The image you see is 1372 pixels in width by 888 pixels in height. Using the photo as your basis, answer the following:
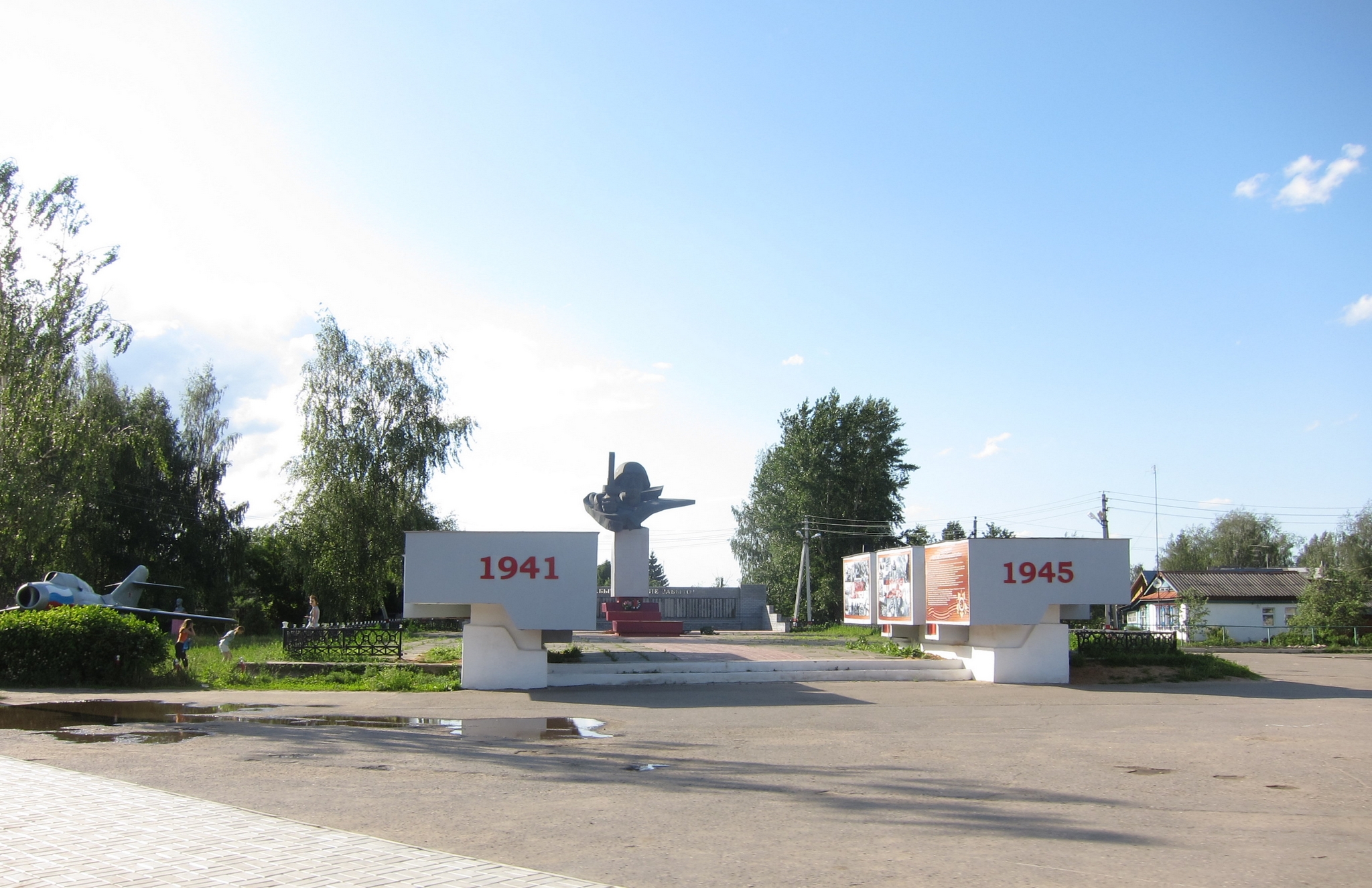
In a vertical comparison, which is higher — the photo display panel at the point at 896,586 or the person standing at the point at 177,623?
the photo display panel at the point at 896,586

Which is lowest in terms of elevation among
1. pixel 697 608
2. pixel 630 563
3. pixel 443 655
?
pixel 697 608

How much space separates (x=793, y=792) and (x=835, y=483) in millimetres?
45387

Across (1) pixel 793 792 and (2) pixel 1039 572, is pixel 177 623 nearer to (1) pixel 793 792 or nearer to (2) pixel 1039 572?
(2) pixel 1039 572

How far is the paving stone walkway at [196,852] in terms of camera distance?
5.31 meters

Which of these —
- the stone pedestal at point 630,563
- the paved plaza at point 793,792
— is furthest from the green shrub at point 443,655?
the stone pedestal at point 630,563

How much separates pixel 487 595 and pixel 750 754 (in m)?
8.36

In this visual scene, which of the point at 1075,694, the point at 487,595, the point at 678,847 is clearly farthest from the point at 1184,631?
the point at 678,847

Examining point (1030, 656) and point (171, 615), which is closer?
point (1030, 656)

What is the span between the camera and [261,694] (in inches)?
663

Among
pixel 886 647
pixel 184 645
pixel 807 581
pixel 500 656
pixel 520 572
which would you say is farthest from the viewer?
pixel 807 581

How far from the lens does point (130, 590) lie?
1404 inches

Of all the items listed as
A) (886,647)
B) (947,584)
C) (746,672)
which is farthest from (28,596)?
(947,584)

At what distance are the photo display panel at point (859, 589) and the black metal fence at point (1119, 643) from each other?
5630 mm

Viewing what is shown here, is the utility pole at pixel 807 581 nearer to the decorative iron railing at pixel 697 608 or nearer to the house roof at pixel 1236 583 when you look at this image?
the decorative iron railing at pixel 697 608
